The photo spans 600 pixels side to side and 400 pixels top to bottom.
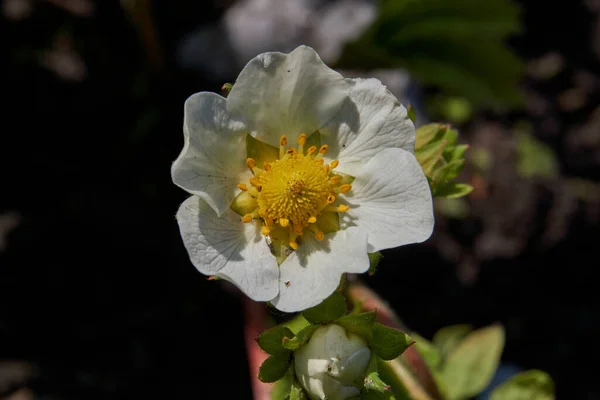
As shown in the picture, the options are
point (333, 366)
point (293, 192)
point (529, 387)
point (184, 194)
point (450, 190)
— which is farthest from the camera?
point (184, 194)

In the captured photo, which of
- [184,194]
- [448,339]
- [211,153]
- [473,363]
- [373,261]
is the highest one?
[211,153]

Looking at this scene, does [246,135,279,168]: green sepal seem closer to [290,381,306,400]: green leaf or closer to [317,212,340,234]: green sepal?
[317,212,340,234]: green sepal

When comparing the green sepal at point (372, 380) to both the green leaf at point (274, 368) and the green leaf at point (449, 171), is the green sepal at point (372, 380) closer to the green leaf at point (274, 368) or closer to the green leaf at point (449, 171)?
the green leaf at point (274, 368)

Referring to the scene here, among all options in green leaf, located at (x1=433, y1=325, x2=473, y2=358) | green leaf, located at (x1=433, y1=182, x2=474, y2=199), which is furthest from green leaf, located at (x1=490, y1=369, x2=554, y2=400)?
green leaf, located at (x1=433, y1=182, x2=474, y2=199)

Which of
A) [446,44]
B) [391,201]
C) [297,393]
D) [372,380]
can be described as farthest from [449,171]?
[446,44]

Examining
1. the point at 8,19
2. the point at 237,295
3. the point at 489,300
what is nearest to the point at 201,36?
the point at 8,19

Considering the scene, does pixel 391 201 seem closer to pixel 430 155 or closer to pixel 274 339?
pixel 430 155
